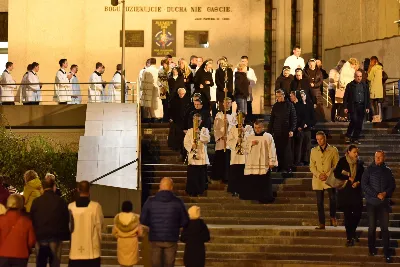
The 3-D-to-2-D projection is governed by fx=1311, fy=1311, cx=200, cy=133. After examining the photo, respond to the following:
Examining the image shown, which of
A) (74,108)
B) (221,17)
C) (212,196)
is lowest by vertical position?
→ (212,196)

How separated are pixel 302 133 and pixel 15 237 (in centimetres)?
1048

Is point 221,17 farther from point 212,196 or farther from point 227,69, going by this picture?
point 212,196

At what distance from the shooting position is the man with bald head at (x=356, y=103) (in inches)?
1131

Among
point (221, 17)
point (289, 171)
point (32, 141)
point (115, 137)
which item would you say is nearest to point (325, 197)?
point (289, 171)

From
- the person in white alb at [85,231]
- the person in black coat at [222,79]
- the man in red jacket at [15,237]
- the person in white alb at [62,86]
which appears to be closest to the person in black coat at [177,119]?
the person in black coat at [222,79]

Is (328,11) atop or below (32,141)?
atop

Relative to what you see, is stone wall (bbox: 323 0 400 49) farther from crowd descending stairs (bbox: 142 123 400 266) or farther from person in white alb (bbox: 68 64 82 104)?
person in white alb (bbox: 68 64 82 104)

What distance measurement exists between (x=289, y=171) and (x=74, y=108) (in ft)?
23.9

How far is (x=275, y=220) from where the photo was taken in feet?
83.0

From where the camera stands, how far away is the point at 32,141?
31312 millimetres

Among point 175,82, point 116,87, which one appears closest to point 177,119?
point 175,82

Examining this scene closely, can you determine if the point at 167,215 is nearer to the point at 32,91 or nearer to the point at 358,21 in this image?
the point at 32,91

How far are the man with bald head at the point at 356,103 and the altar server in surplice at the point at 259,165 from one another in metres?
3.61

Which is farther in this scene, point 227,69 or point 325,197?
point 227,69
